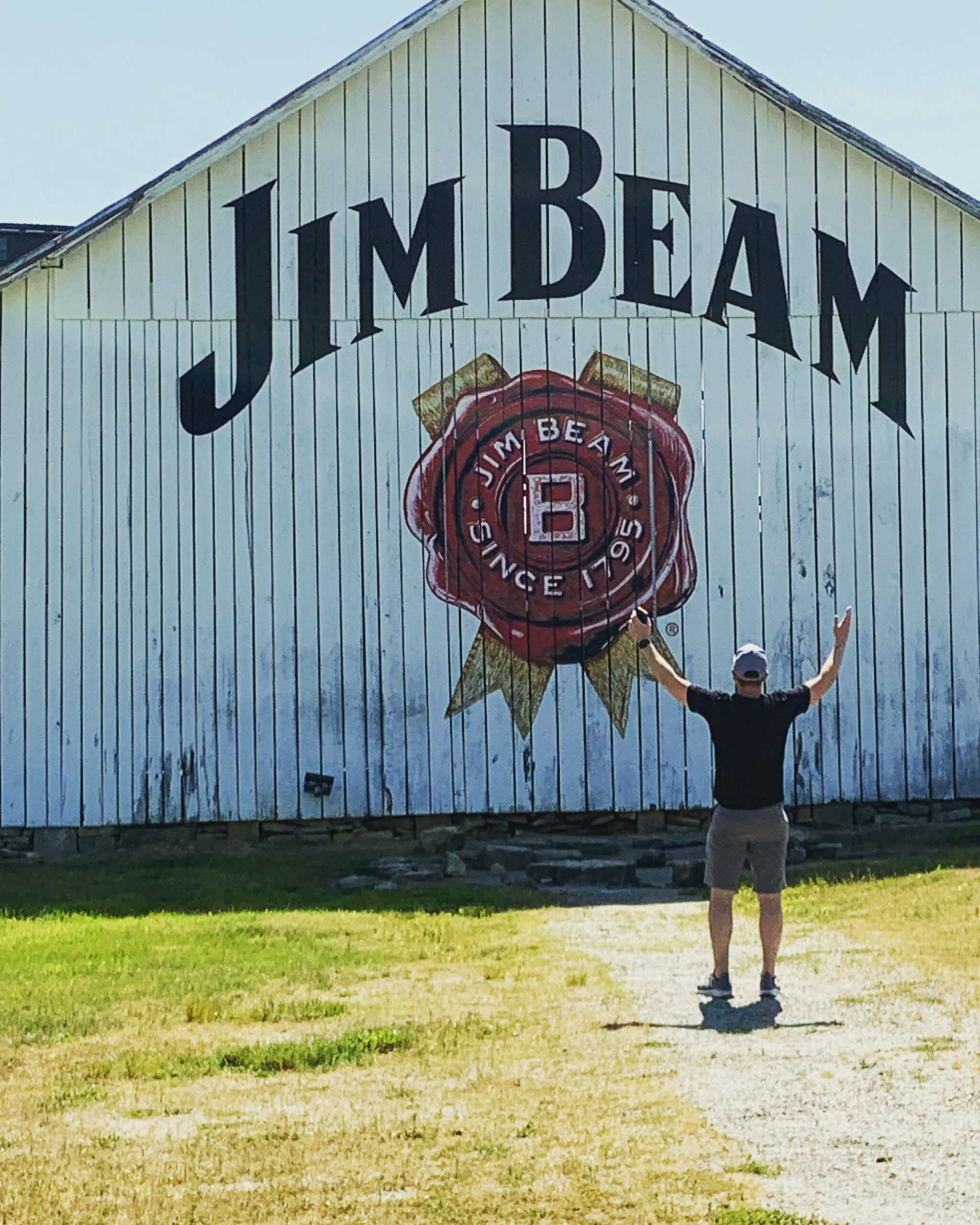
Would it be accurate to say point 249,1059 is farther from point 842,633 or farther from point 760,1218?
point 842,633

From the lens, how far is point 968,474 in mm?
18047

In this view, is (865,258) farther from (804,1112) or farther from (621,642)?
(804,1112)

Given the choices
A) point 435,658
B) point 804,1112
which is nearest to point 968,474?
point 435,658

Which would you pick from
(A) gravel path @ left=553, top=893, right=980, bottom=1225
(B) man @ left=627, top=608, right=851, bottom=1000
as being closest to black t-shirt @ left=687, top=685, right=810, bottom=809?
(B) man @ left=627, top=608, right=851, bottom=1000

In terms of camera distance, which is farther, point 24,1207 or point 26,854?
point 26,854

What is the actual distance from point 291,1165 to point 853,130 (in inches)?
533

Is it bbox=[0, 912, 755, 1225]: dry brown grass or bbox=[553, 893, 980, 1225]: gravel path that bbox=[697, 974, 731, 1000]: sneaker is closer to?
bbox=[553, 893, 980, 1225]: gravel path

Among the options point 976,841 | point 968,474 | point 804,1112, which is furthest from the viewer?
point 968,474

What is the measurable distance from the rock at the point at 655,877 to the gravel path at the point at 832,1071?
3.48 m

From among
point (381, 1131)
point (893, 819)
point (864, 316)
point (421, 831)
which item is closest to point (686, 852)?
point (893, 819)

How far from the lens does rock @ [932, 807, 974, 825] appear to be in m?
18.1

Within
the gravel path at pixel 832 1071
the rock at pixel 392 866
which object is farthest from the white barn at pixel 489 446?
the gravel path at pixel 832 1071

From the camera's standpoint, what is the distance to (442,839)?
17656 mm

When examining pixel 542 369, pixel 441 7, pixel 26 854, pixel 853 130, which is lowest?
pixel 26 854
